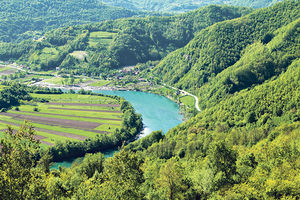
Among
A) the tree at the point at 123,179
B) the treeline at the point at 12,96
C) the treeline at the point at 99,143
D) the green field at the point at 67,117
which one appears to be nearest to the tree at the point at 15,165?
the tree at the point at 123,179

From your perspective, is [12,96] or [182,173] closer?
[182,173]

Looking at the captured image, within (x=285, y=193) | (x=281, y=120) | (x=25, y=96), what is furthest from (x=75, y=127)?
(x=285, y=193)

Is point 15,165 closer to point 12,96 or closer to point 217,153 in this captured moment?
point 217,153

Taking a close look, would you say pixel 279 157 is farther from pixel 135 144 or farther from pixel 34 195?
pixel 135 144

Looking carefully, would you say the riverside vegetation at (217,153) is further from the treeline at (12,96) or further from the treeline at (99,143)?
the treeline at (12,96)

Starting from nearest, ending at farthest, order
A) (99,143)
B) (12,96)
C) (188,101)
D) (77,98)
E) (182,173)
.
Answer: (182,173) → (99,143) → (12,96) → (188,101) → (77,98)

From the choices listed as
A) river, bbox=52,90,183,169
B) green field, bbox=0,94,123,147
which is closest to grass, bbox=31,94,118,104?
green field, bbox=0,94,123,147

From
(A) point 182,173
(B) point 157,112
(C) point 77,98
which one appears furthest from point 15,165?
(C) point 77,98
